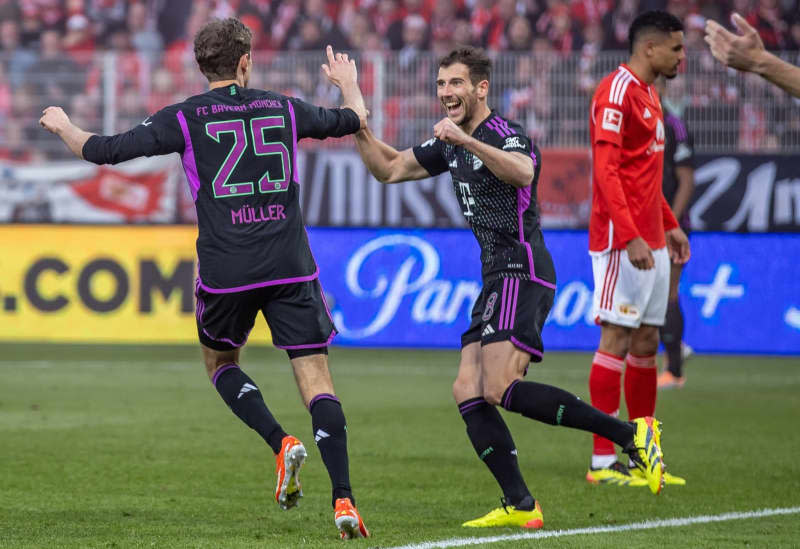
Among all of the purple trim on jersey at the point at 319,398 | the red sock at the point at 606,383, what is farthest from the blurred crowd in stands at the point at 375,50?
the purple trim on jersey at the point at 319,398

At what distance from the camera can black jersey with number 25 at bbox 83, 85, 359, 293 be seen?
505 cm

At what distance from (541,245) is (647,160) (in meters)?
1.34

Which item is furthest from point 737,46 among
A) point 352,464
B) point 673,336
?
point 673,336

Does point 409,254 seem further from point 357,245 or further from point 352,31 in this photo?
point 352,31

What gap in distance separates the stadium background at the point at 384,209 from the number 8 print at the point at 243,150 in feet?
28.4

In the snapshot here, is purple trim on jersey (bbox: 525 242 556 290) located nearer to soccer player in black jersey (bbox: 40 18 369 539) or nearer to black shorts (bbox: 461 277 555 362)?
black shorts (bbox: 461 277 555 362)

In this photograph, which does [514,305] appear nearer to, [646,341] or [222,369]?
[222,369]

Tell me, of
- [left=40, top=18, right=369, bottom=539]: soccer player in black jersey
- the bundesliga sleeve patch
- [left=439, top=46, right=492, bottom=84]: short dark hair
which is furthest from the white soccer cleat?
the bundesliga sleeve patch

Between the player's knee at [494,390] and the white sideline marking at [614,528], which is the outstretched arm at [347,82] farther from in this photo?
the white sideline marking at [614,528]

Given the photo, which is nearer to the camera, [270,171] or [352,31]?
[270,171]

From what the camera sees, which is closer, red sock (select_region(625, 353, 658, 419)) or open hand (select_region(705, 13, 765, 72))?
open hand (select_region(705, 13, 765, 72))

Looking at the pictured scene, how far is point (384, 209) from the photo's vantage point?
1474 cm

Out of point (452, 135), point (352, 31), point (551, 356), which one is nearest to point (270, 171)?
point (452, 135)

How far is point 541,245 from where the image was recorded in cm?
573
